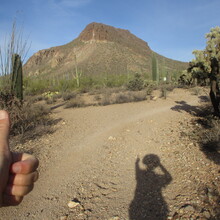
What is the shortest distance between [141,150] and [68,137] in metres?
2.48

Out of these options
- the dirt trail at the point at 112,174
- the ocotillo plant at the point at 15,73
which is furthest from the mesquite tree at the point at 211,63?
the ocotillo plant at the point at 15,73

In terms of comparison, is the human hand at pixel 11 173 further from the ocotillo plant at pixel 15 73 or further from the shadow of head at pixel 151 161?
the ocotillo plant at pixel 15 73

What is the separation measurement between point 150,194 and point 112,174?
946 mm

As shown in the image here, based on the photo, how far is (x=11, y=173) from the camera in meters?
0.91

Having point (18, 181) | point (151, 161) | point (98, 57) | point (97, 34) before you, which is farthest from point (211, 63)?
point (97, 34)

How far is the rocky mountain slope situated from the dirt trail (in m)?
36.9

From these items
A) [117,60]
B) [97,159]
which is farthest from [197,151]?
[117,60]

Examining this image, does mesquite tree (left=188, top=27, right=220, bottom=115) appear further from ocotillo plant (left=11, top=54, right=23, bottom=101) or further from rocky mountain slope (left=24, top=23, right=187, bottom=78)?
→ rocky mountain slope (left=24, top=23, right=187, bottom=78)

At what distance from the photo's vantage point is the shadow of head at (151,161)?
3.77m

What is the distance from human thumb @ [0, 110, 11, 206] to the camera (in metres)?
0.85

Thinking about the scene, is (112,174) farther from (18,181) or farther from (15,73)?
(15,73)

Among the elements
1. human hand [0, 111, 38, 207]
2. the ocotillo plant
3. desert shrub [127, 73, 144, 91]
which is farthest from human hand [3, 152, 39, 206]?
desert shrub [127, 73, 144, 91]

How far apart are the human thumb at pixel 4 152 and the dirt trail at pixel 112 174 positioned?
6.69 feet

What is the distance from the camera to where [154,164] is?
12.5 feet
